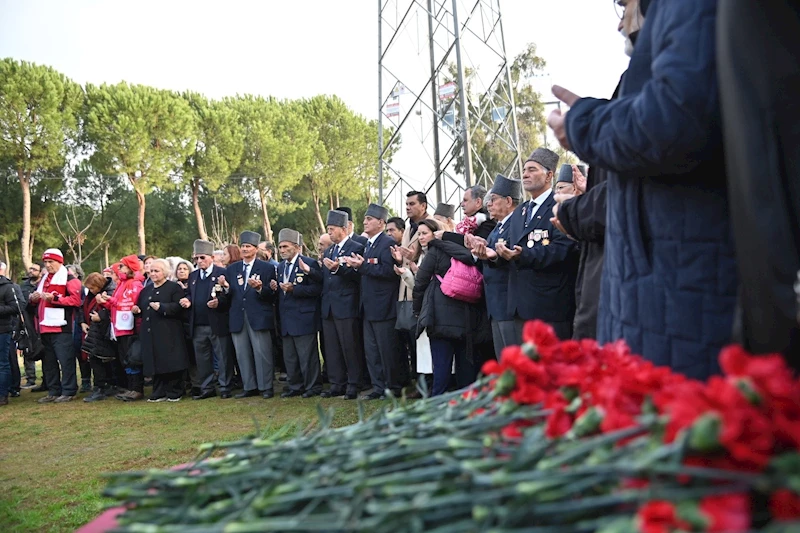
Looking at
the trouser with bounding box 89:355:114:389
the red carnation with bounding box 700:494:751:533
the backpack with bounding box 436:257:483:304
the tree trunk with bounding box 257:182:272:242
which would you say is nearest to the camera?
the red carnation with bounding box 700:494:751:533

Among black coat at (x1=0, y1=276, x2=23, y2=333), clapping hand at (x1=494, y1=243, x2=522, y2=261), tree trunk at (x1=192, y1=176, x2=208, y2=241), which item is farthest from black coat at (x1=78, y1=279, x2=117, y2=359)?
tree trunk at (x1=192, y1=176, x2=208, y2=241)

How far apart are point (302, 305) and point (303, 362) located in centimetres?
71

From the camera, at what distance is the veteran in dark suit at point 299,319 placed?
829 cm

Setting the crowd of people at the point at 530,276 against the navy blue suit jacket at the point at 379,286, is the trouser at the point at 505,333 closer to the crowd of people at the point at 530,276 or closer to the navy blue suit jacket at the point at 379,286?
the crowd of people at the point at 530,276

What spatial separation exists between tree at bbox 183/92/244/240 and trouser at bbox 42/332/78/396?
1016 inches

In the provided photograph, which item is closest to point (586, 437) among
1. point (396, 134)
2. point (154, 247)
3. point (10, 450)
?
point (10, 450)

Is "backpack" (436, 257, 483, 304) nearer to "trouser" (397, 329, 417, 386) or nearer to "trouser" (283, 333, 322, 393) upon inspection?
"trouser" (397, 329, 417, 386)

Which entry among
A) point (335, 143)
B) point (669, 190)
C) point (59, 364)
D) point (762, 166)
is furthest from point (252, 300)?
point (335, 143)

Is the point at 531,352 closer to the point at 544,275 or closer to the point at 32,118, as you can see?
the point at 544,275

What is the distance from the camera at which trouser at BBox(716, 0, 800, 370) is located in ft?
3.96

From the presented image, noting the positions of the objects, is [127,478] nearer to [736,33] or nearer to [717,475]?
[717,475]

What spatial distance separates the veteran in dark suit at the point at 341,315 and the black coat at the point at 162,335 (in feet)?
6.79

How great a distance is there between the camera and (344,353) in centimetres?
801

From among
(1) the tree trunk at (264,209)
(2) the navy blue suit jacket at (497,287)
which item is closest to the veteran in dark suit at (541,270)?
(2) the navy blue suit jacket at (497,287)
